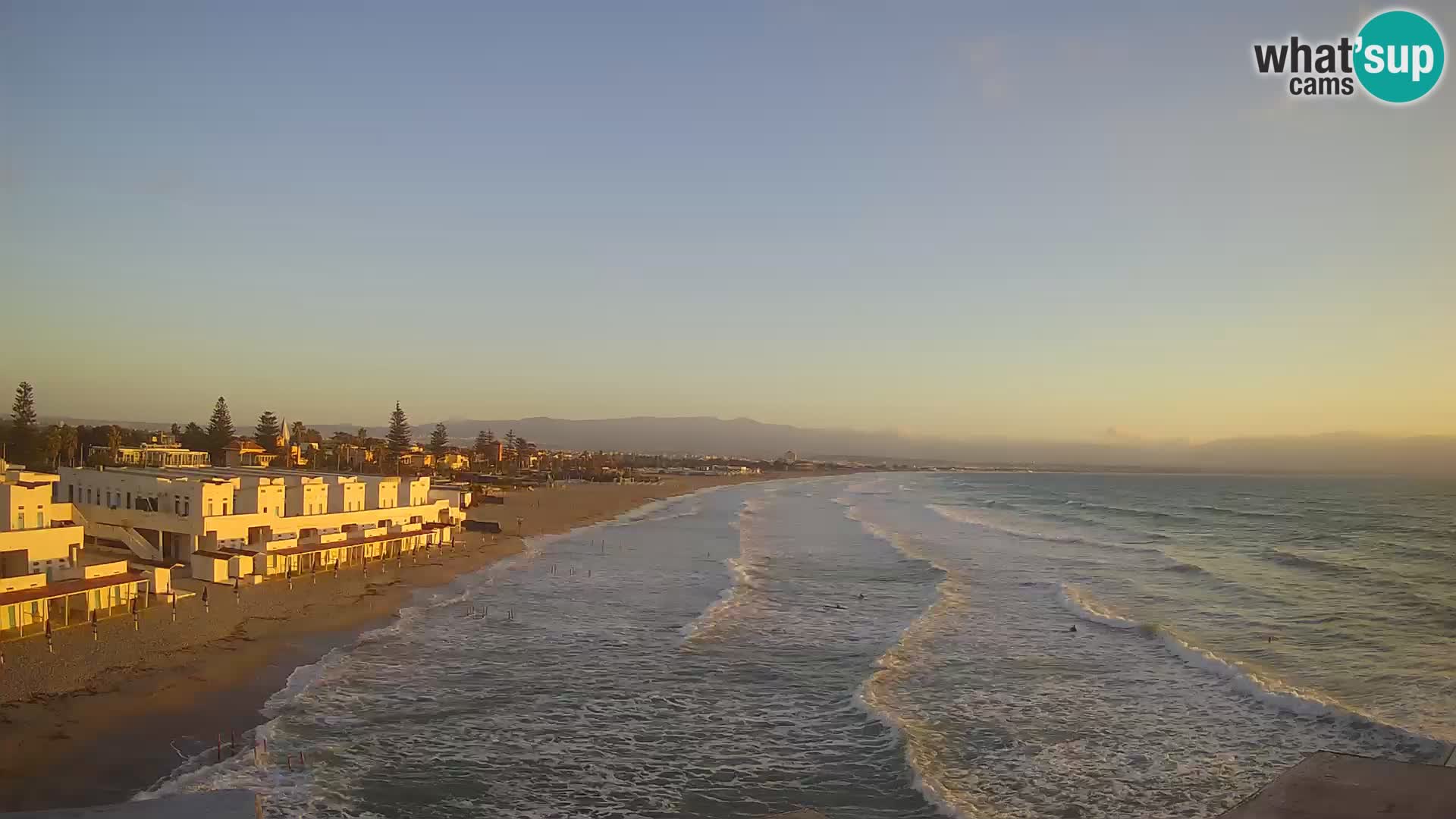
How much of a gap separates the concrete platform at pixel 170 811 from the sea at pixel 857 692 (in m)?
2.83

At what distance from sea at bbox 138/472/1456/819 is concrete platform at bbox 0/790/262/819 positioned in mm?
2827

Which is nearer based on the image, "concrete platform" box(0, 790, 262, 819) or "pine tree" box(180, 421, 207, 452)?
"concrete platform" box(0, 790, 262, 819)

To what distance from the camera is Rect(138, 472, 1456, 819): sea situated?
46.6ft

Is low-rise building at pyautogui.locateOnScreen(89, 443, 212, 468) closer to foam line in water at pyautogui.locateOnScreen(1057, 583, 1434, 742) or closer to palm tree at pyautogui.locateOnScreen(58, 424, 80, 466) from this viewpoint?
palm tree at pyautogui.locateOnScreen(58, 424, 80, 466)

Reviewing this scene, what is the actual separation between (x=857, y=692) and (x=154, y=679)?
593 inches

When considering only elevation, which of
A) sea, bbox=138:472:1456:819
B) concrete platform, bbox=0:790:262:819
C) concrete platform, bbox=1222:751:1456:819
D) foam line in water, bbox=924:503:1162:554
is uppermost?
concrete platform, bbox=1222:751:1456:819

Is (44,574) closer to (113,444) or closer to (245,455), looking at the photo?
(113,444)

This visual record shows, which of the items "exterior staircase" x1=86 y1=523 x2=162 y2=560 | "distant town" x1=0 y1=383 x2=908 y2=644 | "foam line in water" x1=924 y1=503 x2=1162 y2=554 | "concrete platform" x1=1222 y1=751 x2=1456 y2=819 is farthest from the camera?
"foam line in water" x1=924 y1=503 x2=1162 y2=554

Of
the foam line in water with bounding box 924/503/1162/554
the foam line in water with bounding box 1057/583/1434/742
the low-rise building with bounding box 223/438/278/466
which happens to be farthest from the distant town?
the foam line in water with bounding box 924/503/1162/554

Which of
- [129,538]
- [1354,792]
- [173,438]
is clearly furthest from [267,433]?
[1354,792]

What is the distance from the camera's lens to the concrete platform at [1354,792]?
6789 millimetres

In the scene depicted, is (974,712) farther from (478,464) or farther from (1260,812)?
(478,464)

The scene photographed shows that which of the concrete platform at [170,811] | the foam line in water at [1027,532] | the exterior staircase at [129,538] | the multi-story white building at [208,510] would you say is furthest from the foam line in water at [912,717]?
the exterior staircase at [129,538]

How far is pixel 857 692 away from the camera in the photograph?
19516 millimetres
